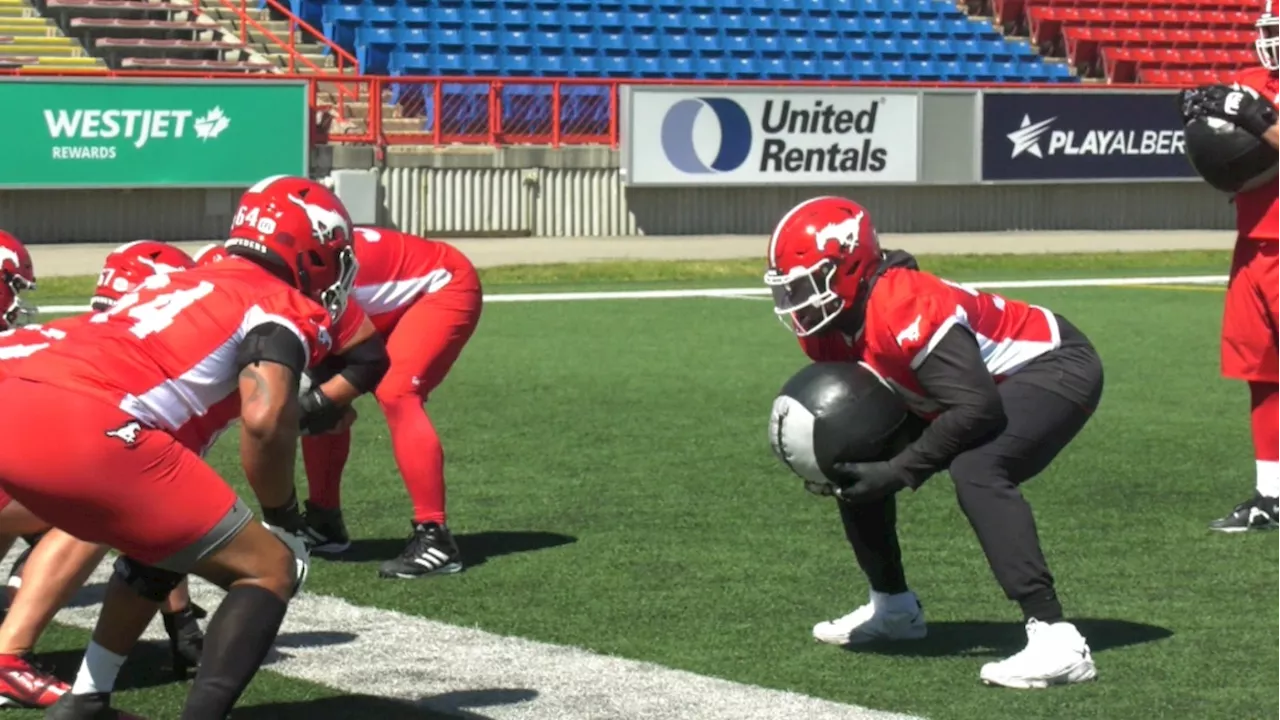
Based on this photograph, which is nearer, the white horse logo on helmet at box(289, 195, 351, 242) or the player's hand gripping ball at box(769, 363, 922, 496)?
the white horse logo on helmet at box(289, 195, 351, 242)

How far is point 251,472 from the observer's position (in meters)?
4.89

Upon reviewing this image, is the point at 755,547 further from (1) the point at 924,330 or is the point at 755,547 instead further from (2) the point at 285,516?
(2) the point at 285,516

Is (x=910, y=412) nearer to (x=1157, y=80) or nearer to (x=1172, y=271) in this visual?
(x=1172, y=271)

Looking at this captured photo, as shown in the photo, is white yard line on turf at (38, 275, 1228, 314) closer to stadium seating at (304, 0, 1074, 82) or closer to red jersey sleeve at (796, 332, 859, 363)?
stadium seating at (304, 0, 1074, 82)

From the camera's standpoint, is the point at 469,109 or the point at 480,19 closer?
the point at 469,109

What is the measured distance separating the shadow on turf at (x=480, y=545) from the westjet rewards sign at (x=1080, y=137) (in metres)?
17.5

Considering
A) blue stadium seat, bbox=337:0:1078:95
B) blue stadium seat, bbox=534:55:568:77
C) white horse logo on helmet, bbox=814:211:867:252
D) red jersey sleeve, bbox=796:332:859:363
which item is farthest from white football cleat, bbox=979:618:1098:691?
blue stadium seat, bbox=534:55:568:77

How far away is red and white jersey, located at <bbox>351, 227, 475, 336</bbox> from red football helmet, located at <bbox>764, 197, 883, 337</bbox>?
7.29 feet

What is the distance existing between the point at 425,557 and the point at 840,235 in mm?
2365

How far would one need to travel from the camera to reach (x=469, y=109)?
2316cm

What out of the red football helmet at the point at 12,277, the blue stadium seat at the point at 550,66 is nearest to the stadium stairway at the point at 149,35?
the blue stadium seat at the point at 550,66

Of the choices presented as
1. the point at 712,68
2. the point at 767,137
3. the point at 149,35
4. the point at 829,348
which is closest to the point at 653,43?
the point at 712,68

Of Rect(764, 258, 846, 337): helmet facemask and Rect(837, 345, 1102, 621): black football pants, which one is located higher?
Rect(764, 258, 846, 337): helmet facemask

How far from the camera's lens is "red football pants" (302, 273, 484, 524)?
25.0 feet
